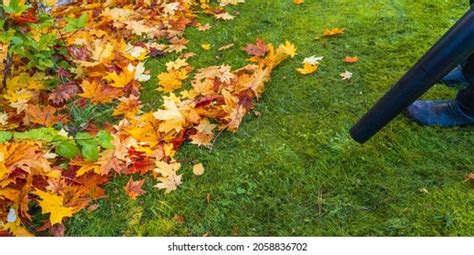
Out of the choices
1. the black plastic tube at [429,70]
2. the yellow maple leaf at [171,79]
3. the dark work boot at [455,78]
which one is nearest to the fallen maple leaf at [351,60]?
the dark work boot at [455,78]

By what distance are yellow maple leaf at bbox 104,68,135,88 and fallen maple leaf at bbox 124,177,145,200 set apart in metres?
0.91

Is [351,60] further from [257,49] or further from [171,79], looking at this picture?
[171,79]

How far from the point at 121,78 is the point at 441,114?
208cm

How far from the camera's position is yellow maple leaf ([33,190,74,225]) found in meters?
2.14

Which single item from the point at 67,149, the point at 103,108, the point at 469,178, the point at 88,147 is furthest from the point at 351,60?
the point at 67,149

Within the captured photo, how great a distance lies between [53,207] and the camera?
216 cm

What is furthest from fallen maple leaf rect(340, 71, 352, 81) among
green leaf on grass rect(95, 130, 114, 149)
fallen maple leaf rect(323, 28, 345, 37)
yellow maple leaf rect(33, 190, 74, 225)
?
yellow maple leaf rect(33, 190, 74, 225)

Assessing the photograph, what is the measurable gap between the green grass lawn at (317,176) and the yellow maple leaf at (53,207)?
0.08 metres

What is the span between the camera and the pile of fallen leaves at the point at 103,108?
86.5 inches

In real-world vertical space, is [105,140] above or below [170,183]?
above

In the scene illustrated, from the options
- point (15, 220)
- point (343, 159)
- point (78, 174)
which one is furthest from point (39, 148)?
point (343, 159)

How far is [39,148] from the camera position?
91.1 inches

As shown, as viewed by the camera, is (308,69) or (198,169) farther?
(308,69)
